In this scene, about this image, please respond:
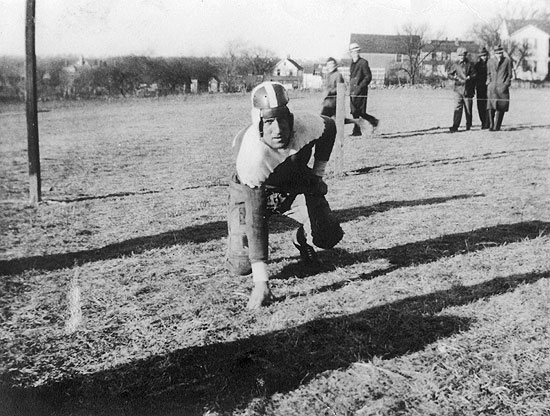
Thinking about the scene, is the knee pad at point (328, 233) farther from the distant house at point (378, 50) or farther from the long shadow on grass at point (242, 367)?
the distant house at point (378, 50)

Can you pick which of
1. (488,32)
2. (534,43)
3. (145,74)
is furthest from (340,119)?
(534,43)

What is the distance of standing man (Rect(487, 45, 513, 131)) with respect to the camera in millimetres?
13953

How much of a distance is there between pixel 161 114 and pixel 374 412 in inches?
855

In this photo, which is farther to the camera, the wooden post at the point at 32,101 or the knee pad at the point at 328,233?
the wooden post at the point at 32,101

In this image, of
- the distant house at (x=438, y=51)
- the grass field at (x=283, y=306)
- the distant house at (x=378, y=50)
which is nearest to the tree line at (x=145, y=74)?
the grass field at (x=283, y=306)

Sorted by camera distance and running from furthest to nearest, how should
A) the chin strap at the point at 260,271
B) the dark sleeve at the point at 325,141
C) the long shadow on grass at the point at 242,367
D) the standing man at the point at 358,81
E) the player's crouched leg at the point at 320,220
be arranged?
the standing man at the point at 358,81
the player's crouched leg at the point at 320,220
the dark sleeve at the point at 325,141
the chin strap at the point at 260,271
the long shadow on grass at the point at 242,367

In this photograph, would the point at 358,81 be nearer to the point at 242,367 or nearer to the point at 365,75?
the point at 365,75

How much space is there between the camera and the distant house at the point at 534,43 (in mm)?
64875

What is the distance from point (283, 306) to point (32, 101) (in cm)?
486

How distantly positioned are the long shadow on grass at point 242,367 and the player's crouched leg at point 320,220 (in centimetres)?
73

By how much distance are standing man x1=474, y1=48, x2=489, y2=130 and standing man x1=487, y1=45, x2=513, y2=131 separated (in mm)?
155

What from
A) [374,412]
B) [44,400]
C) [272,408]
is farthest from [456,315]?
[44,400]

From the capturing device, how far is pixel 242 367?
3.03 metres

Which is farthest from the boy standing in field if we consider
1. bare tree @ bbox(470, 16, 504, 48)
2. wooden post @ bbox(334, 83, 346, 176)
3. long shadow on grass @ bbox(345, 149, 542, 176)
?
bare tree @ bbox(470, 16, 504, 48)
